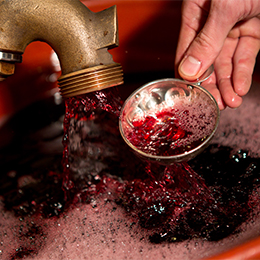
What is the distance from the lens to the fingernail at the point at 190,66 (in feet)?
1.69

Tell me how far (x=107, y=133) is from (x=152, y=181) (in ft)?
0.50

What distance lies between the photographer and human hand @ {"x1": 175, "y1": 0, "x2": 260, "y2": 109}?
49cm

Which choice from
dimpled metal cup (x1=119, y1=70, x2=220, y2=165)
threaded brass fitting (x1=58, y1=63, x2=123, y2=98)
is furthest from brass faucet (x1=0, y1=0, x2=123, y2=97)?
dimpled metal cup (x1=119, y1=70, x2=220, y2=165)

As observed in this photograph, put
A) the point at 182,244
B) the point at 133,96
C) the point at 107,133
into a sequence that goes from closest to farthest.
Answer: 1. the point at 182,244
2. the point at 133,96
3. the point at 107,133

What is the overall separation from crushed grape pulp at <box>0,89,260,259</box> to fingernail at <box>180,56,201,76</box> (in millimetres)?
143

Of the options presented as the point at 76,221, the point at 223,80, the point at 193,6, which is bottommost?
the point at 76,221

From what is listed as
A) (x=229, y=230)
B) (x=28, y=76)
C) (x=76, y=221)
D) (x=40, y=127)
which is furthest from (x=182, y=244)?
(x=28, y=76)

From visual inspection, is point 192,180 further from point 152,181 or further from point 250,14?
point 250,14

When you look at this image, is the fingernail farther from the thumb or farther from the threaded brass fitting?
the threaded brass fitting

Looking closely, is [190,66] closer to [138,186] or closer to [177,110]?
[177,110]

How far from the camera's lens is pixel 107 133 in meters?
0.62

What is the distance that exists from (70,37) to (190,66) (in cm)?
23

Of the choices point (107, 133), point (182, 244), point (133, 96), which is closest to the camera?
point (182, 244)

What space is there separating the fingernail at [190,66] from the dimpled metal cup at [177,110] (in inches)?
0.9
